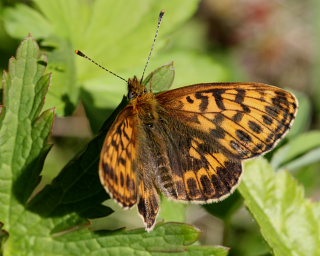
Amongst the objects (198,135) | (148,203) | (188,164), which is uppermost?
(198,135)

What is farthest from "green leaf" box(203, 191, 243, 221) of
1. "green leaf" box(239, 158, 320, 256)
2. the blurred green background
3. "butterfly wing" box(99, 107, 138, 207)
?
"butterfly wing" box(99, 107, 138, 207)

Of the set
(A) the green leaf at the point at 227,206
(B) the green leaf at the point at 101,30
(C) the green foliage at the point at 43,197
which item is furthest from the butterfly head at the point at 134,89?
(A) the green leaf at the point at 227,206

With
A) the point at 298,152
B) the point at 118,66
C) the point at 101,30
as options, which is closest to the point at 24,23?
the point at 101,30

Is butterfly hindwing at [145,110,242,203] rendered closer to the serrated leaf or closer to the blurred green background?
the blurred green background

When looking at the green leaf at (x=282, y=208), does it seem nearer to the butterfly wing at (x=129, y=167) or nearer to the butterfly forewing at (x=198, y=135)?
the butterfly forewing at (x=198, y=135)

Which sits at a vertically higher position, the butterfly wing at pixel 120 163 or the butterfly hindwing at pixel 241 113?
the butterfly hindwing at pixel 241 113

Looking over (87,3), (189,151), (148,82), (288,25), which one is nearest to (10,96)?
(148,82)

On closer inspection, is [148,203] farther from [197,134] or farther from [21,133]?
[21,133]

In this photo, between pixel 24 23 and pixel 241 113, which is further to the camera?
pixel 24 23
